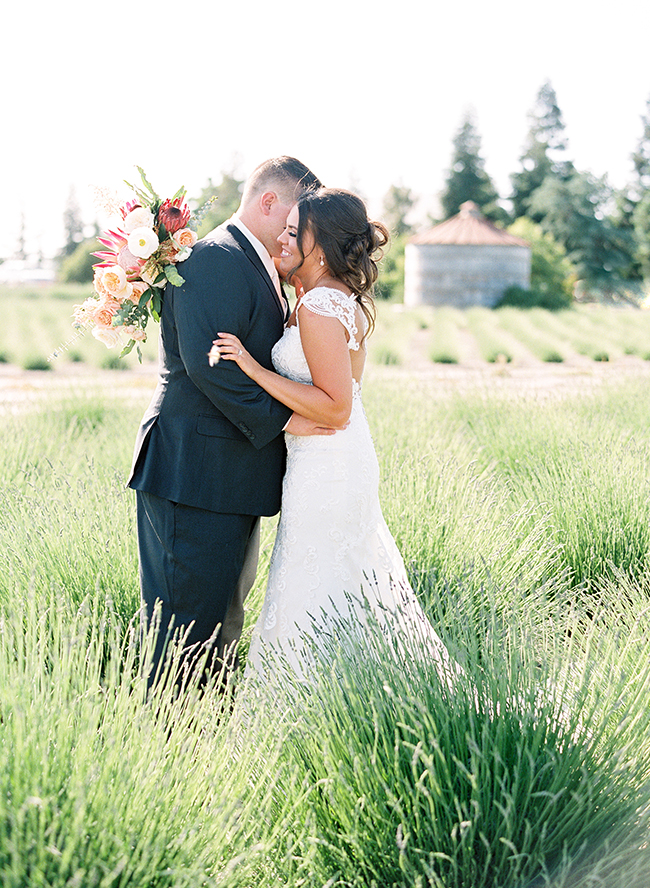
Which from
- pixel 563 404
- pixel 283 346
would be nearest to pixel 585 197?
pixel 563 404

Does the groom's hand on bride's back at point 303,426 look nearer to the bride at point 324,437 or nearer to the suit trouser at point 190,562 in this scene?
the bride at point 324,437

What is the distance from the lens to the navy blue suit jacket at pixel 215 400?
3.01 m

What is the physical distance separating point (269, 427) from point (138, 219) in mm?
913

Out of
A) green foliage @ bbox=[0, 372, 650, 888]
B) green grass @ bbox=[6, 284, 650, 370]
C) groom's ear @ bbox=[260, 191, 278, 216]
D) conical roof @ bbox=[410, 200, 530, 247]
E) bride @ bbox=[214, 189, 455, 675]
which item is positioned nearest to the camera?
green foliage @ bbox=[0, 372, 650, 888]

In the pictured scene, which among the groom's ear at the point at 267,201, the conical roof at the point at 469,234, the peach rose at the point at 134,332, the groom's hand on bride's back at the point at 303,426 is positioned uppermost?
the conical roof at the point at 469,234

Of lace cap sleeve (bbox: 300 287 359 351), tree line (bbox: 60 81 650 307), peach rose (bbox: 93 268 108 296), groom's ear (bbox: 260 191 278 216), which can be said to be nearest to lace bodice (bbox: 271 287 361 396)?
lace cap sleeve (bbox: 300 287 359 351)

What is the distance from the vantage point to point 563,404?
8008 mm

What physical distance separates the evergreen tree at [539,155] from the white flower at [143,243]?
2353 inches

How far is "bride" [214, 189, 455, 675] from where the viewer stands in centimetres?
305

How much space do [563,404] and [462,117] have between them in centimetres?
5517

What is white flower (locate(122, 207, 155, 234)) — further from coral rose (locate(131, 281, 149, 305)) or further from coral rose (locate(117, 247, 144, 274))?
coral rose (locate(131, 281, 149, 305))

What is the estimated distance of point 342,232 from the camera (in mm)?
3070

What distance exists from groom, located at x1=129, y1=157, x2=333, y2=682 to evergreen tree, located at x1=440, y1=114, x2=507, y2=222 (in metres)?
56.1

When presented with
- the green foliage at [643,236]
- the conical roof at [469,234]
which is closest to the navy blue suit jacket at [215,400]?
the conical roof at [469,234]
